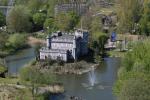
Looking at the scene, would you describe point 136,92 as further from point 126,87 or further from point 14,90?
point 14,90

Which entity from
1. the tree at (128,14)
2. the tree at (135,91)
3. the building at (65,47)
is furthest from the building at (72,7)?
the tree at (135,91)

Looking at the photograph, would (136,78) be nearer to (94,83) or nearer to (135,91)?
(135,91)

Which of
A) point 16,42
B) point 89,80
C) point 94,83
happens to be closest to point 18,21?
point 16,42

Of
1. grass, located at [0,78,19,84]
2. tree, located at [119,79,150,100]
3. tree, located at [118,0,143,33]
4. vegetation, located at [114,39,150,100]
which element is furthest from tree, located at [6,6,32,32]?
tree, located at [119,79,150,100]

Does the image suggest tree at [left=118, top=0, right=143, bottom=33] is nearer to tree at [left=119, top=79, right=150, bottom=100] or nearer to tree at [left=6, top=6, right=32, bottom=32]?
tree at [left=6, top=6, right=32, bottom=32]

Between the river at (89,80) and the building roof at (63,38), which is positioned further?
the building roof at (63,38)

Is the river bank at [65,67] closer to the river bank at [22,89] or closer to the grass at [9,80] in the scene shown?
the grass at [9,80]
